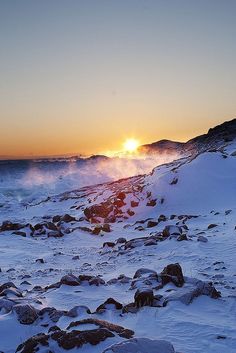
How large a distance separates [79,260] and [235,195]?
35.2 feet

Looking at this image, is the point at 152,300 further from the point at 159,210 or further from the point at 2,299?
the point at 159,210

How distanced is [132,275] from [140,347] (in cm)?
522

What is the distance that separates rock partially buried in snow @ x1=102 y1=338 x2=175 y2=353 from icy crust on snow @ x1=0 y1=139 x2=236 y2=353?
0.05 ft

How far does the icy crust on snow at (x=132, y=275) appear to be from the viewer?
5086 millimetres

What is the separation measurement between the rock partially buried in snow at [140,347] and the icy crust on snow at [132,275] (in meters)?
0.01

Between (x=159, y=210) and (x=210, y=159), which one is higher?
(x=210, y=159)

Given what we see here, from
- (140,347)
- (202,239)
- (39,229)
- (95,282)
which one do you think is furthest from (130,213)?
(140,347)

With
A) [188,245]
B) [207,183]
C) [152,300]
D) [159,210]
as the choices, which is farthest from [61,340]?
[207,183]

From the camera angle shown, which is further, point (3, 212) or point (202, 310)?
point (3, 212)

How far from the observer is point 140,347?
4.15m

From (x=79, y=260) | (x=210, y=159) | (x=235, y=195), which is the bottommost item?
(x=79, y=260)

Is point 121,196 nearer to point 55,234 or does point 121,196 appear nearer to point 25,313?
point 55,234

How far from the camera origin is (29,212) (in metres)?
28.8

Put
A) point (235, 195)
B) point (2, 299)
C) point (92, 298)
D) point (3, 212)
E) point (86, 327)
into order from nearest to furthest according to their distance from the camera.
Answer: point (86, 327) → point (2, 299) → point (92, 298) → point (235, 195) → point (3, 212)
